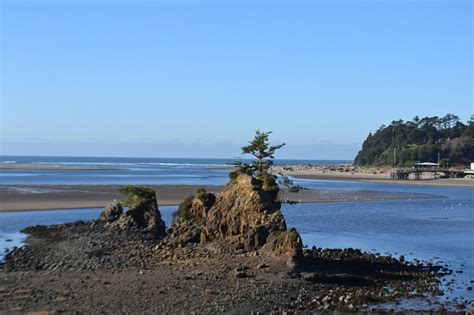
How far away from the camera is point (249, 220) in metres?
30.3

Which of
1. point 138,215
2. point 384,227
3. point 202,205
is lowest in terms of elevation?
point 384,227

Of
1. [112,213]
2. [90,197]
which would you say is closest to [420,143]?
[90,197]

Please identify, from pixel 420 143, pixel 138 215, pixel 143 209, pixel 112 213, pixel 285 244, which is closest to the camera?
pixel 285 244

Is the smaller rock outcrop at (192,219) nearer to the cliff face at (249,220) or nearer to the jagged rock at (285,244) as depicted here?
the cliff face at (249,220)

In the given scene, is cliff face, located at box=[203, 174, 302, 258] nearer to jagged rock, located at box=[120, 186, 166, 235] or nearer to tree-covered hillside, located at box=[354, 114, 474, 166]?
jagged rock, located at box=[120, 186, 166, 235]

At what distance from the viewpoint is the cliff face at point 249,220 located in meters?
27.7

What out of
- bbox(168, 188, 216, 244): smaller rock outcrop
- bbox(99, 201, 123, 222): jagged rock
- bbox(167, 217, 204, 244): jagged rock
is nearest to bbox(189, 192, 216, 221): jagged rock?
bbox(168, 188, 216, 244): smaller rock outcrop

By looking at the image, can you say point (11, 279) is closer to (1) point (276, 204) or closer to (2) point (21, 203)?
(1) point (276, 204)

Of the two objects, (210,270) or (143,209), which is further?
(143,209)

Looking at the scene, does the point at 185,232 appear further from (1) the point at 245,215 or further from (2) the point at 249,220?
(2) the point at 249,220

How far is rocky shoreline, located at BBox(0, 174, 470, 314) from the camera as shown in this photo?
22016mm

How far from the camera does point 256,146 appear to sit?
125ft

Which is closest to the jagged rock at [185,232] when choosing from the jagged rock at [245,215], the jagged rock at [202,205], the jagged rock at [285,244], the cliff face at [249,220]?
the jagged rock at [202,205]

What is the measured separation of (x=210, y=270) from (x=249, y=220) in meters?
4.78
